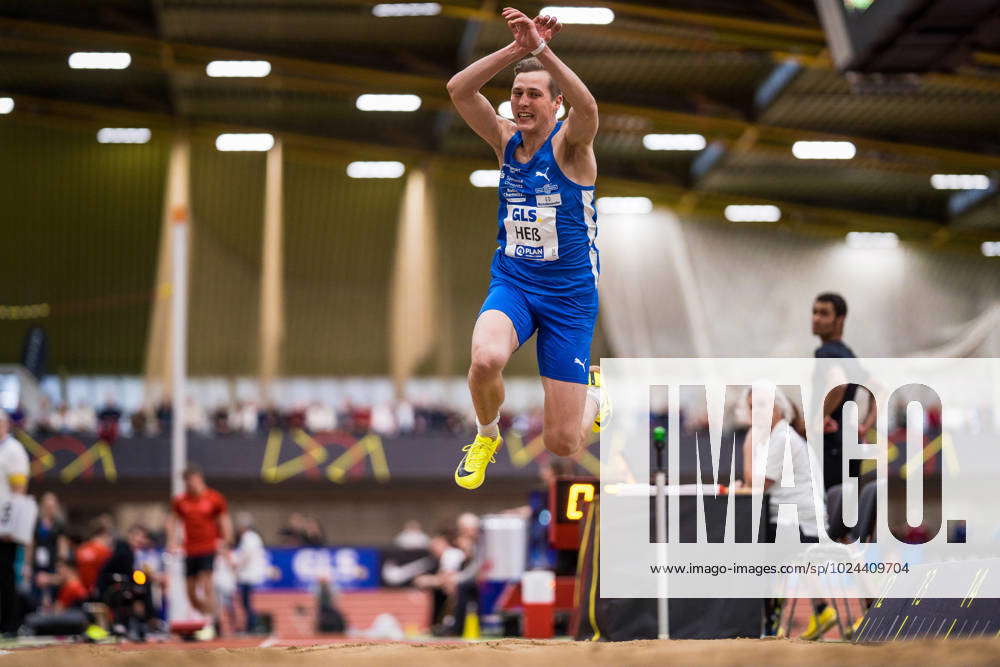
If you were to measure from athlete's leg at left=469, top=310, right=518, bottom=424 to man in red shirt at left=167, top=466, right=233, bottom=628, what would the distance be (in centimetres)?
699

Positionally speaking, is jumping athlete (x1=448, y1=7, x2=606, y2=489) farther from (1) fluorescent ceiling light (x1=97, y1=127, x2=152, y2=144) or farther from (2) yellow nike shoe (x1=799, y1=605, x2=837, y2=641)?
(1) fluorescent ceiling light (x1=97, y1=127, x2=152, y2=144)

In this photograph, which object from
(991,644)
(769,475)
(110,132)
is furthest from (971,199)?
(991,644)

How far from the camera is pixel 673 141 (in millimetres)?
26812

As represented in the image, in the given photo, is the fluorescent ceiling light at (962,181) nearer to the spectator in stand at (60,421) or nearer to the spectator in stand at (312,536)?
the spectator in stand at (312,536)

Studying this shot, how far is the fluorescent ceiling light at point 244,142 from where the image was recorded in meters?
27.6

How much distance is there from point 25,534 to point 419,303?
62.8 ft

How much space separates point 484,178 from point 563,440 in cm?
2334

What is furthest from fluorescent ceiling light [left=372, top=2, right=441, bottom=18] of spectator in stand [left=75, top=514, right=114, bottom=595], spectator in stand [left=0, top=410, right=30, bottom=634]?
spectator in stand [left=0, top=410, right=30, bottom=634]

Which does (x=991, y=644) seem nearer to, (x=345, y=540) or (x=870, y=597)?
(x=870, y=597)

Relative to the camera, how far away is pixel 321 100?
26469 millimetres

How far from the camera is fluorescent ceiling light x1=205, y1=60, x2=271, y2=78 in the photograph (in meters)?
23.7

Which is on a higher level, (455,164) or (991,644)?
(455,164)

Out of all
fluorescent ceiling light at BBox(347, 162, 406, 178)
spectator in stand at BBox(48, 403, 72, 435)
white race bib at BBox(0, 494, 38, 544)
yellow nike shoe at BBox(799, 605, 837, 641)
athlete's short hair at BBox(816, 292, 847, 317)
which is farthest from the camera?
fluorescent ceiling light at BBox(347, 162, 406, 178)

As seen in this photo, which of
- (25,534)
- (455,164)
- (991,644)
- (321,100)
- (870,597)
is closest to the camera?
(991,644)
